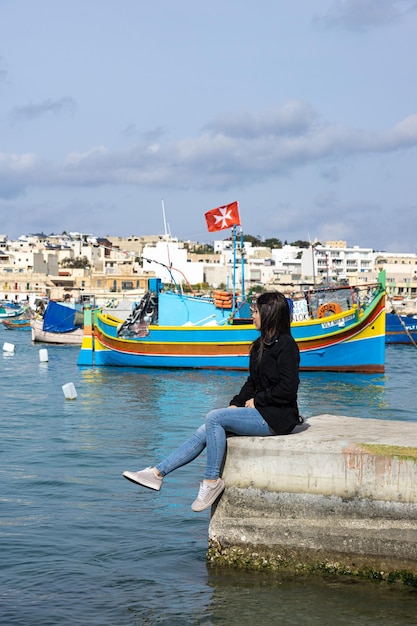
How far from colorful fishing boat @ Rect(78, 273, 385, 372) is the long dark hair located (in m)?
23.0

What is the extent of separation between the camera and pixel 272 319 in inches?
301

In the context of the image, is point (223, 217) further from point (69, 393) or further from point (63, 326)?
point (63, 326)

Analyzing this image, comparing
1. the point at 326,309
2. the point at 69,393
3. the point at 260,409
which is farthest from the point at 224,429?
the point at 326,309

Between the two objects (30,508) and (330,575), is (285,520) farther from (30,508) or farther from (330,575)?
(30,508)

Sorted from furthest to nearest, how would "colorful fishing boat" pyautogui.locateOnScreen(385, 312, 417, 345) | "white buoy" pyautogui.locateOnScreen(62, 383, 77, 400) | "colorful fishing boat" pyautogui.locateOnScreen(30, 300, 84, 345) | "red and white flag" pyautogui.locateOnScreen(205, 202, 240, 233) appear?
"colorful fishing boat" pyautogui.locateOnScreen(385, 312, 417, 345)
"colorful fishing boat" pyautogui.locateOnScreen(30, 300, 84, 345)
"red and white flag" pyautogui.locateOnScreen(205, 202, 240, 233)
"white buoy" pyautogui.locateOnScreen(62, 383, 77, 400)

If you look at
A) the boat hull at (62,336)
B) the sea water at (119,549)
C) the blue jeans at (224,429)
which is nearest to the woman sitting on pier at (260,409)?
the blue jeans at (224,429)

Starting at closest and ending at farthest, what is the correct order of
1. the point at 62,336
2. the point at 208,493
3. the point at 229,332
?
the point at 208,493
the point at 229,332
the point at 62,336

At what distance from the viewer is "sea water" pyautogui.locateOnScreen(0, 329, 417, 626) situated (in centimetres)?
697

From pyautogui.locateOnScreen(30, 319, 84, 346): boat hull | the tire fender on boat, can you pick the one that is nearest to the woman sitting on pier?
the tire fender on boat

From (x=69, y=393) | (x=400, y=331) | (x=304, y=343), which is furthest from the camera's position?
(x=400, y=331)

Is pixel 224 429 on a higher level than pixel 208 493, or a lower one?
higher

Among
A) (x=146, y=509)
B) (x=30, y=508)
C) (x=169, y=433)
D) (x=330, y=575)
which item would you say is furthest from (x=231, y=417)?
(x=169, y=433)

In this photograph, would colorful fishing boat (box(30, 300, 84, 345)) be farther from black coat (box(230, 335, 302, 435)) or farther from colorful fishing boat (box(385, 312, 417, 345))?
black coat (box(230, 335, 302, 435))

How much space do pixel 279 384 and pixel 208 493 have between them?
1.00m
